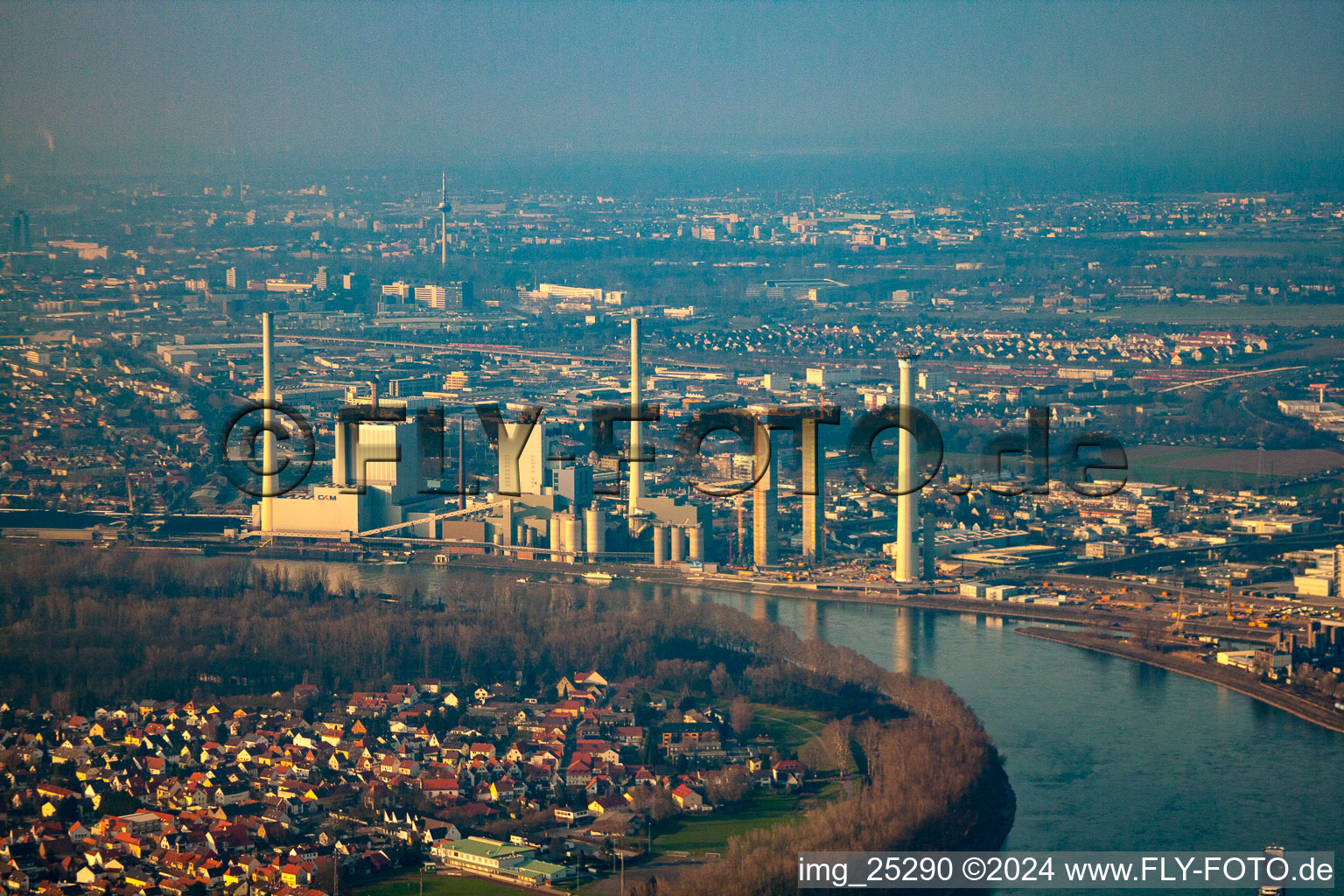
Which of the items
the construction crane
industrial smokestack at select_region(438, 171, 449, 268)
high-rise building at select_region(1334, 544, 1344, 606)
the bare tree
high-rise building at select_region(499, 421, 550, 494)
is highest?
industrial smokestack at select_region(438, 171, 449, 268)

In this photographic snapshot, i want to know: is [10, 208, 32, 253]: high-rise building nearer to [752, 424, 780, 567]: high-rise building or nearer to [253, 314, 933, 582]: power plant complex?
[253, 314, 933, 582]: power plant complex

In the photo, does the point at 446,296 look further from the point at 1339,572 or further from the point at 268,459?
the point at 1339,572

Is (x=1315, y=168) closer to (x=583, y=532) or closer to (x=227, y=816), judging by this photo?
(x=583, y=532)

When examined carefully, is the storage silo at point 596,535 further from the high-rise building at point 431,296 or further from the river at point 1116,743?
the high-rise building at point 431,296

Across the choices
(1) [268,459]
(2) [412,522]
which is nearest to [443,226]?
(1) [268,459]

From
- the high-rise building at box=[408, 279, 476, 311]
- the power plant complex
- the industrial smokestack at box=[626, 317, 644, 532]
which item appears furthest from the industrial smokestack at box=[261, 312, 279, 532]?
the high-rise building at box=[408, 279, 476, 311]

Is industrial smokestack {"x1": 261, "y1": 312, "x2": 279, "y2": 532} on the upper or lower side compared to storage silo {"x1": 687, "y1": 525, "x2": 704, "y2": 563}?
upper

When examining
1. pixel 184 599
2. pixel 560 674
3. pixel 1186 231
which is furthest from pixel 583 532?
pixel 1186 231

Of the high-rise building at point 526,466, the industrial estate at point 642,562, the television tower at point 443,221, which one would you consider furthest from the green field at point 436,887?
the television tower at point 443,221
